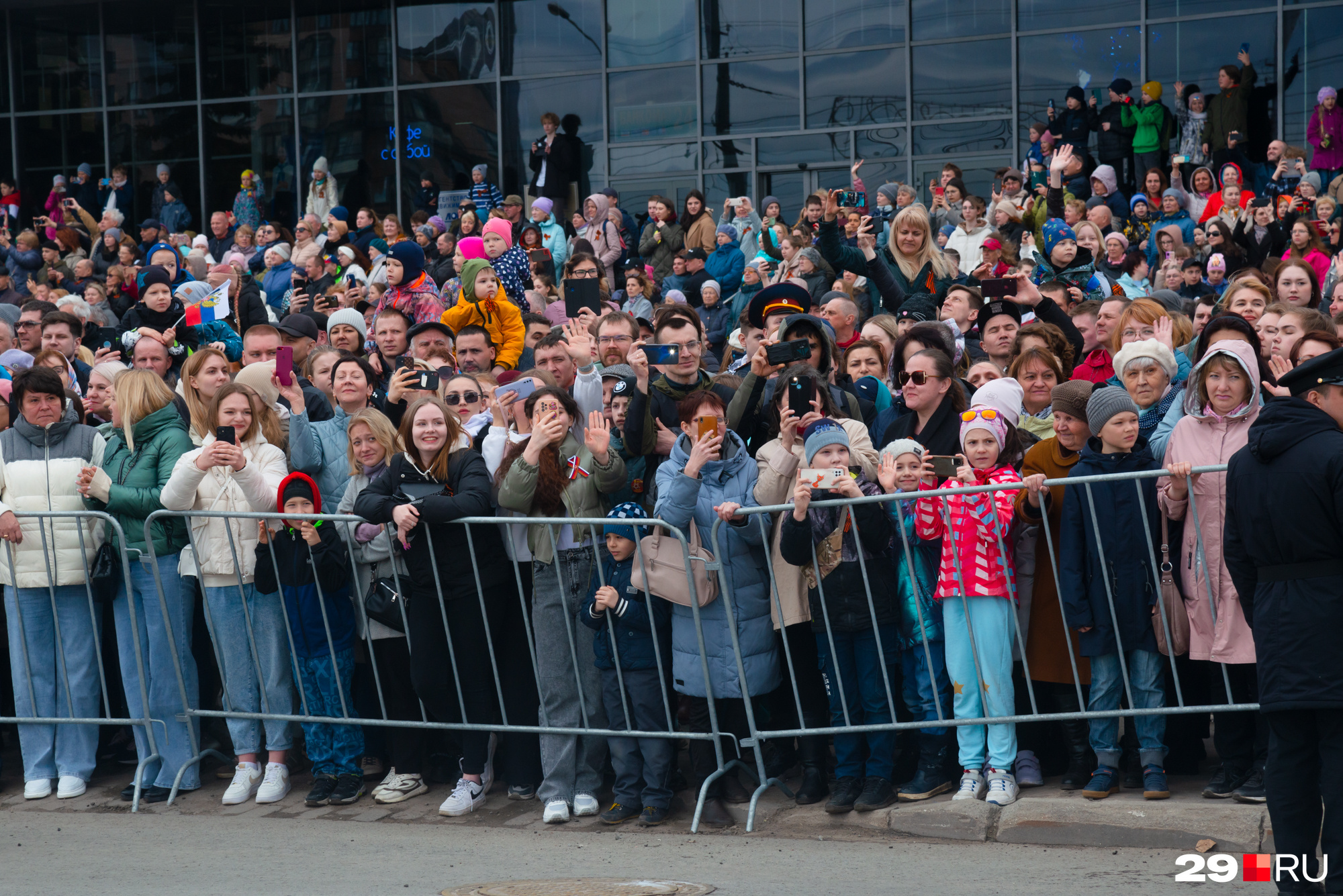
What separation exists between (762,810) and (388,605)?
79.8 inches

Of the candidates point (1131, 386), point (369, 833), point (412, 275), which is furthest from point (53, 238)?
point (1131, 386)

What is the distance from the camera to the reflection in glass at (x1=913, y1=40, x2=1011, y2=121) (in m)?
19.6

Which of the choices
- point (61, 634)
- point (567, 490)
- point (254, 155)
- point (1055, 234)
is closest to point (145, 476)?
point (61, 634)

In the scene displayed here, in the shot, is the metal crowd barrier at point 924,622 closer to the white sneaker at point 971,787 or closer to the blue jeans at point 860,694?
the blue jeans at point 860,694

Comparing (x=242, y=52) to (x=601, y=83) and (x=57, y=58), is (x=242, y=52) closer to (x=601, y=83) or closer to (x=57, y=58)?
(x=57, y=58)

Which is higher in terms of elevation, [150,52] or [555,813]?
[150,52]

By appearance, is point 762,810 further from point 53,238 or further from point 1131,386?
point 53,238

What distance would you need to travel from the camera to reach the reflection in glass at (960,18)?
1966 centimetres

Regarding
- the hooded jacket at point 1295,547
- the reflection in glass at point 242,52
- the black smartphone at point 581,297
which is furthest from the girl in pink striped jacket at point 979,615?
the reflection in glass at point 242,52

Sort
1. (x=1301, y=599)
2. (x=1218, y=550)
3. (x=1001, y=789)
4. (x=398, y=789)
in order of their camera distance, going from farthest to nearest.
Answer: (x=398, y=789) → (x=1001, y=789) → (x=1218, y=550) → (x=1301, y=599)

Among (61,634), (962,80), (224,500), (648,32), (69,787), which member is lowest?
(69,787)

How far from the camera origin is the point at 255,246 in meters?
19.1

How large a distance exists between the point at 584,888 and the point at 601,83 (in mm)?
18375

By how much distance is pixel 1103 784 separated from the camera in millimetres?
5785
